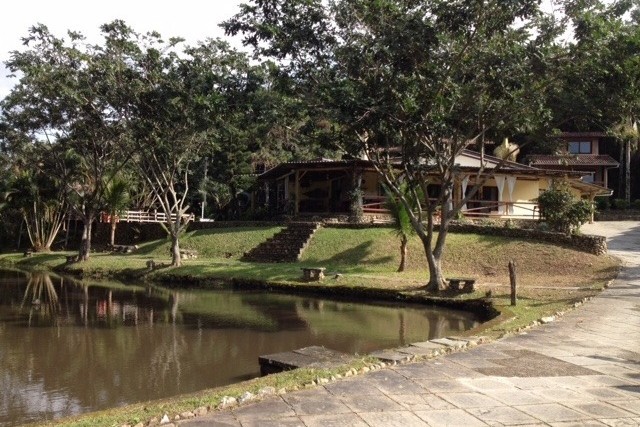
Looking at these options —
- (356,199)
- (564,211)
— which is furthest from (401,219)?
(356,199)

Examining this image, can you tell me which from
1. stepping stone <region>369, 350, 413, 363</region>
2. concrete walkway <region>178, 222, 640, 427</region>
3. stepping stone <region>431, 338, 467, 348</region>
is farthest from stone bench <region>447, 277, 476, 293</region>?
stepping stone <region>369, 350, 413, 363</region>

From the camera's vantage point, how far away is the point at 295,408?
6473 millimetres

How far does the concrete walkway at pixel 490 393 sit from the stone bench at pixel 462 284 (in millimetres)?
6873

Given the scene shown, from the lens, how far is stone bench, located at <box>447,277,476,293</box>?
17750 mm

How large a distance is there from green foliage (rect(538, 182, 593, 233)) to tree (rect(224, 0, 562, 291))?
6.73m

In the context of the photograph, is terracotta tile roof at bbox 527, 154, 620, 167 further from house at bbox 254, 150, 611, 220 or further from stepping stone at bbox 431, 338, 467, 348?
stepping stone at bbox 431, 338, 467, 348

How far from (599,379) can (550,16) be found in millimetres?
11041

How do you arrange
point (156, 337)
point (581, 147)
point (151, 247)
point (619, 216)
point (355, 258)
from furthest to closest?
point (581, 147) < point (619, 216) < point (151, 247) < point (355, 258) < point (156, 337)

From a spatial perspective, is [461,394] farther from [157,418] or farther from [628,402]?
[157,418]

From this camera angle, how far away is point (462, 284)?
18.0 meters

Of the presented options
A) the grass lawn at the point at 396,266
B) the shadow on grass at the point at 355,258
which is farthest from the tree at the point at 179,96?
the shadow on grass at the point at 355,258

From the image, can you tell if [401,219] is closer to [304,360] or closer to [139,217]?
[304,360]

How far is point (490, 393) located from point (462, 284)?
11.1 meters

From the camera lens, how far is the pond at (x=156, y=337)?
360 inches
